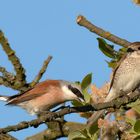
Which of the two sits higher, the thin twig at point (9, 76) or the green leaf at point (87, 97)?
the thin twig at point (9, 76)

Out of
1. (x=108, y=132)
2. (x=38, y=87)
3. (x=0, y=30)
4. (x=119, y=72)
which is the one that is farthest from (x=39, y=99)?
(x=108, y=132)

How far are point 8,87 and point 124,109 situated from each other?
4.40ft

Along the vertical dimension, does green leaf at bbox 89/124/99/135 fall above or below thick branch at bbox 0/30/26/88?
below

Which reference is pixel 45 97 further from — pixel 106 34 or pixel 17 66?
pixel 106 34

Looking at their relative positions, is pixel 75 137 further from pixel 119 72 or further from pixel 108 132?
pixel 119 72

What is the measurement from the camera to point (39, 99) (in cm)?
649

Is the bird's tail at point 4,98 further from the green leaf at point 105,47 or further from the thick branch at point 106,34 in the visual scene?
the green leaf at point 105,47

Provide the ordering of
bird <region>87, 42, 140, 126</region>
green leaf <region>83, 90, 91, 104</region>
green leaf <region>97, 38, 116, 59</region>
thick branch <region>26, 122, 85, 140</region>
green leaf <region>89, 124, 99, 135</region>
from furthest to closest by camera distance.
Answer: bird <region>87, 42, 140, 126</region> < thick branch <region>26, 122, 85, 140</region> < green leaf <region>97, 38, 116, 59</region> < green leaf <region>83, 90, 91, 104</region> < green leaf <region>89, 124, 99, 135</region>

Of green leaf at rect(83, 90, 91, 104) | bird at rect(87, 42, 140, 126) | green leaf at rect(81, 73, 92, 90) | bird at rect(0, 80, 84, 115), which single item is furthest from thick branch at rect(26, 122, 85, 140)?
bird at rect(0, 80, 84, 115)

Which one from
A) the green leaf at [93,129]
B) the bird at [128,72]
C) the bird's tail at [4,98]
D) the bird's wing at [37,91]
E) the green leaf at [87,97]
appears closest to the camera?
the green leaf at [93,129]

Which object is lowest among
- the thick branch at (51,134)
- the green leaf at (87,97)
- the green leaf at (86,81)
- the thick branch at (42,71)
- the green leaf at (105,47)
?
the thick branch at (51,134)

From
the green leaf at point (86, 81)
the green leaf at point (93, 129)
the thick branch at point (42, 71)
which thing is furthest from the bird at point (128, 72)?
the green leaf at point (93, 129)

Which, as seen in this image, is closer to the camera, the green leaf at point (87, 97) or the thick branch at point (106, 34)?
the green leaf at point (87, 97)

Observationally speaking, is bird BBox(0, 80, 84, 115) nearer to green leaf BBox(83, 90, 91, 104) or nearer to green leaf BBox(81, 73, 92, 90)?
green leaf BBox(83, 90, 91, 104)
